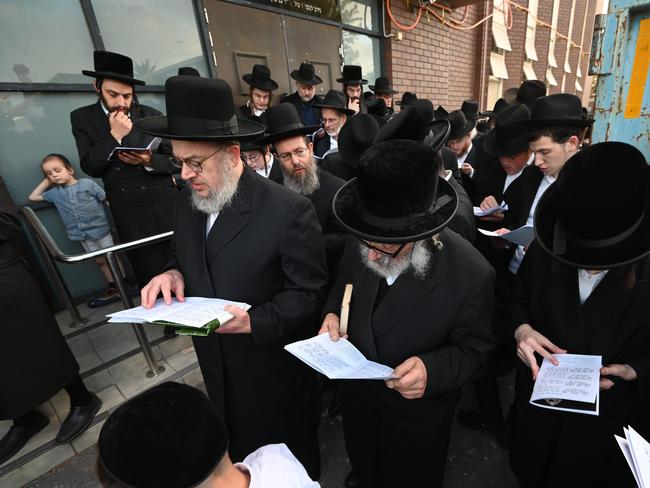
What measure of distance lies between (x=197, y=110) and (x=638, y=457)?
83.2 inches

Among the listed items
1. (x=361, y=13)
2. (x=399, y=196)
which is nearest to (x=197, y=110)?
(x=399, y=196)

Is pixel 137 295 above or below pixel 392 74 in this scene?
below

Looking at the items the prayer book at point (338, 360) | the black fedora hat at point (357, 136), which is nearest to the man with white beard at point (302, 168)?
the black fedora hat at point (357, 136)

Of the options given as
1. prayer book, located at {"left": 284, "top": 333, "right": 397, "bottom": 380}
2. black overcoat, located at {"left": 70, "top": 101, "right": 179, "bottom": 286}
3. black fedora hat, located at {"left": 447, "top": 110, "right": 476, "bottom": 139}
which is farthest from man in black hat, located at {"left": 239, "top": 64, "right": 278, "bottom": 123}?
prayer book, located at {"left": 284, "top": 333, "right": 397, "bottom": 380}

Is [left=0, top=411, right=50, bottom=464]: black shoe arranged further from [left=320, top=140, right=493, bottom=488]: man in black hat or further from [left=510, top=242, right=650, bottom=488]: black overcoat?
[left=510, top=242, right=650, bottom=488]: black overcoat

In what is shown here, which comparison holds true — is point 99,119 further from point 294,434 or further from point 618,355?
point 618,355

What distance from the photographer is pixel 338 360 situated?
1.41 meters

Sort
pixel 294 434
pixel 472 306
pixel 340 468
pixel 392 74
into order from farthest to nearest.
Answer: pixel 392 74 < pixel 340 468 < pixel 294 434 < pixel 472 306

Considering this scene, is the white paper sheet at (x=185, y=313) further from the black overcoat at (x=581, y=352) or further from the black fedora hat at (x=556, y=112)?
the black fedora hat at (x=556, y=112)

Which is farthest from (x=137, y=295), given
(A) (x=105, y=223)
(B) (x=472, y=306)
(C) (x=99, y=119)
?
(B) (x=472, y=306)

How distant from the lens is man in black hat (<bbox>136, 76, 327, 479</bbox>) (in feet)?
5.48

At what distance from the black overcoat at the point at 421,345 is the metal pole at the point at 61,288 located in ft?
10.4

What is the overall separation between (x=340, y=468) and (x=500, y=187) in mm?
2653

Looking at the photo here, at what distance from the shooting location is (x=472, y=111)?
20.7ft
